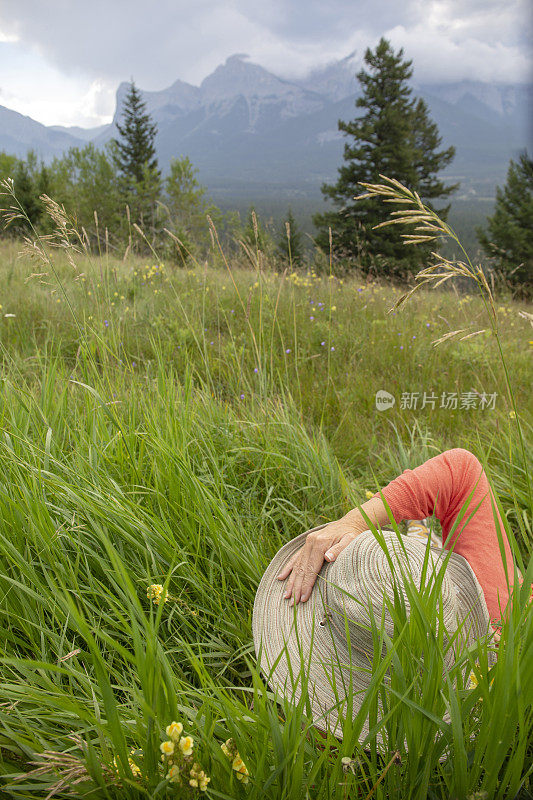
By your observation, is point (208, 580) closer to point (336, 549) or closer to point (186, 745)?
point (336, 549)

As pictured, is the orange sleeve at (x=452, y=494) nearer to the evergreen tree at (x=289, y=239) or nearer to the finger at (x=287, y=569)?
the finger at (x=287, y=569)

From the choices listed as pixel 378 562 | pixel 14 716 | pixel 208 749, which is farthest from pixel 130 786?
pixel 378 562

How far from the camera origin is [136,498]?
1.71 metres

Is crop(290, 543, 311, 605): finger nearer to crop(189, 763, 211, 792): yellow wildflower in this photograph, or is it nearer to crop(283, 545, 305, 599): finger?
crop(283, 545, 305, 599): finger

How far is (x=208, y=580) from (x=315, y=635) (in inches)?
17.4

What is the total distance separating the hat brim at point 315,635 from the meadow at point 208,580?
A: 0.10m

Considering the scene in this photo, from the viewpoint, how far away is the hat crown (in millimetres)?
1069

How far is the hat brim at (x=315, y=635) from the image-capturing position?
114cm

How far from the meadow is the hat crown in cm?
10

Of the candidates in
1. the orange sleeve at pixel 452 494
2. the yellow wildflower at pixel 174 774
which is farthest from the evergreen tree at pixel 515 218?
the yellow wildflower at pixel 174 774

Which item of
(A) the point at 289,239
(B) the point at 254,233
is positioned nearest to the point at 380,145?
(A) the point at 289,239

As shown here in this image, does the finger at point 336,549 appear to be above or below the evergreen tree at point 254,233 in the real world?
below

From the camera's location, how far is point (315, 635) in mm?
→ 1274

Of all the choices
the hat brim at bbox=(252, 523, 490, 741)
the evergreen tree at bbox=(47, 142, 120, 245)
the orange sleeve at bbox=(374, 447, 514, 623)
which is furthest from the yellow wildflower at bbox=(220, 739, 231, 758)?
the evergreen tree at bbox=(47, 142, 120, 245)
